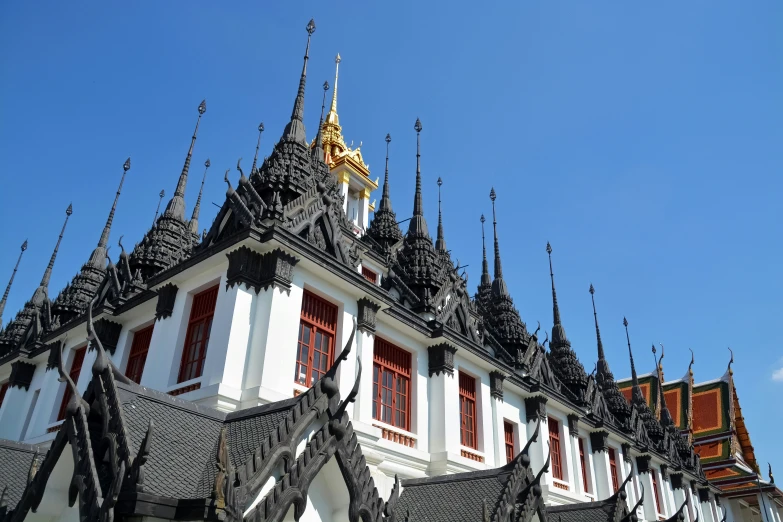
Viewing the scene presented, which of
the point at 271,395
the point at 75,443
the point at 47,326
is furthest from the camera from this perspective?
the point at 47,326

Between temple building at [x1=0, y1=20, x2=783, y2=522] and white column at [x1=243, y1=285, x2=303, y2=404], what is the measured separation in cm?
4

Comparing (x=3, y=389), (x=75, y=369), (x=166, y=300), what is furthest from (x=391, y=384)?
(x=3, y=389)

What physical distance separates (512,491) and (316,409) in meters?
5.21

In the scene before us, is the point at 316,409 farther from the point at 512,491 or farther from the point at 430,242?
the point at 430,242

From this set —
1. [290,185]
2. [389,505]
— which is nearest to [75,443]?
[389,505]

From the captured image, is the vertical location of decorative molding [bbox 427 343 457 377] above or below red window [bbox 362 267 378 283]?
below

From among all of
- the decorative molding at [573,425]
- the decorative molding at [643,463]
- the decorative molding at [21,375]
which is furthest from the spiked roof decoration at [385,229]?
the decorative molding at [643,463]

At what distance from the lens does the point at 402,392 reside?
15555 mm

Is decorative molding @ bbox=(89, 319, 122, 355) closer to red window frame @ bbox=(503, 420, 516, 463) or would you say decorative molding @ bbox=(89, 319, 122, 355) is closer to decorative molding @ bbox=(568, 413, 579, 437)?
red window frame @ bbox=(503, 420, 516, 463)

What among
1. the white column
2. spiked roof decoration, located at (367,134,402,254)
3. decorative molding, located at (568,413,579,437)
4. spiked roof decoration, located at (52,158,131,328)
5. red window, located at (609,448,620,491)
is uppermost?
spiked roof decoration, located at (367,134,402,254)

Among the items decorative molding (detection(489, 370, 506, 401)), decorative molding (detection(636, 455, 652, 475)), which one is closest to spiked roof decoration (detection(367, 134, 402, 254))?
decorative molding (detection(489, 370, 506, 401))

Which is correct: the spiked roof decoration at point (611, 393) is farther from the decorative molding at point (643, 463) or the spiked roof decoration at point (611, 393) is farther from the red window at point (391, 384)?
the red window at point (391, 384)

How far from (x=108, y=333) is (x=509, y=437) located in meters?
12.2

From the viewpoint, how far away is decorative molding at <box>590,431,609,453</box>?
24328mm
